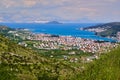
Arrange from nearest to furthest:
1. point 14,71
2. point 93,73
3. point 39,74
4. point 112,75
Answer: point 112,75, point 93,73, point 14,71, point 39,74

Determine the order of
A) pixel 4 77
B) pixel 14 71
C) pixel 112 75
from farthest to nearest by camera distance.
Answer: pixel 14 71 → pixel 4 77 → pixel 112 75

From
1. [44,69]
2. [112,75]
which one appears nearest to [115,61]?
[112,75]

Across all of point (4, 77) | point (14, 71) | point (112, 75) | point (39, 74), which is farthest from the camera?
point (39, 74)

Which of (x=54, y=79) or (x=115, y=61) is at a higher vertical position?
(x=115, y=61)

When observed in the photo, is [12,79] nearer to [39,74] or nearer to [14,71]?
[14,71]

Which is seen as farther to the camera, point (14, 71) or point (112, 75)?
point (14, 71)

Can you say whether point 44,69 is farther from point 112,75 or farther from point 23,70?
point 112,75

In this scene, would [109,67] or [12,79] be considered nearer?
[109,67]

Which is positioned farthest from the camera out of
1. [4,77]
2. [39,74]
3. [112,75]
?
[39,74]

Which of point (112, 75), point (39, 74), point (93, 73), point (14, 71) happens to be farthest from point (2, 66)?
point (112, 75)
